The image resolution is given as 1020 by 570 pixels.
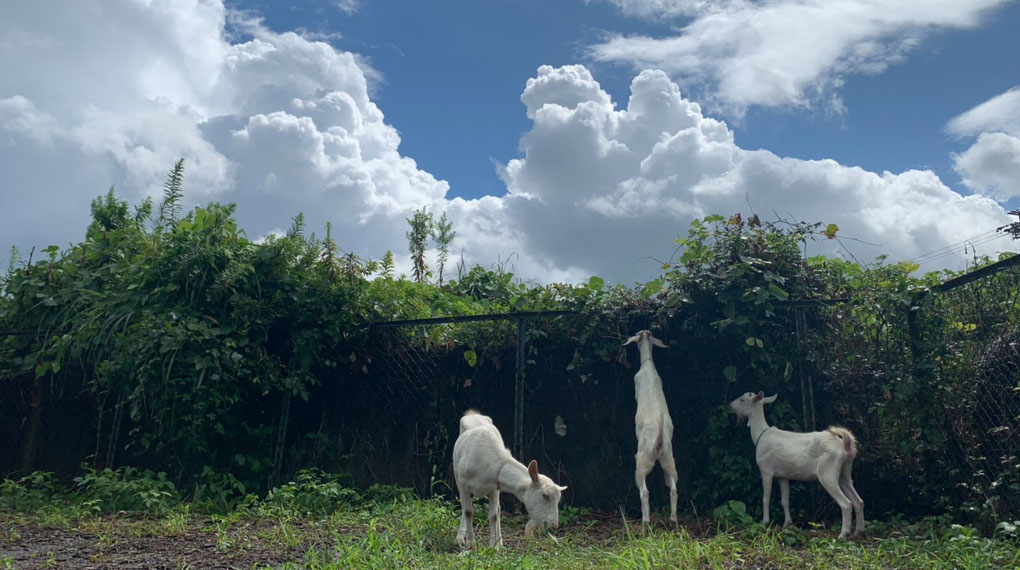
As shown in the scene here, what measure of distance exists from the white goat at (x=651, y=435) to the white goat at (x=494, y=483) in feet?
2.83

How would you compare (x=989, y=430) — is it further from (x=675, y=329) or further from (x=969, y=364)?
(x=675, y=329)

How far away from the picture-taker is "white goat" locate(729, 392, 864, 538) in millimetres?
5332

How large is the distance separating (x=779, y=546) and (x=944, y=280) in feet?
8.71

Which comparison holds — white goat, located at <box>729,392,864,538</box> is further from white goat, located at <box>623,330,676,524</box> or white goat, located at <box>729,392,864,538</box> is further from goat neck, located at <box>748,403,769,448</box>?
white goat, located at <box>623,330,676,524</box>

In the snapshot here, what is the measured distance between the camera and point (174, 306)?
26.4ft

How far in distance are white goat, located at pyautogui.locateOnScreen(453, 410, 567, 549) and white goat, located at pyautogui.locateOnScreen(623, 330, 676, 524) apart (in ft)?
2.83

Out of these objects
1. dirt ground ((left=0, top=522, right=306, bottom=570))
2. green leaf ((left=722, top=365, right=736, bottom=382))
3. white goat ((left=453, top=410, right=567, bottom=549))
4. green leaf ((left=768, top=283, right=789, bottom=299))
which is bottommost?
dirt ground ((left=0, top=522, right=306, bottom=570))

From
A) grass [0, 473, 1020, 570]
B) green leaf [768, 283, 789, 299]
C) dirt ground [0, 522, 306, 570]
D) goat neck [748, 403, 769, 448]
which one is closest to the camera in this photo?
grass [0, 473, 1020, 570]

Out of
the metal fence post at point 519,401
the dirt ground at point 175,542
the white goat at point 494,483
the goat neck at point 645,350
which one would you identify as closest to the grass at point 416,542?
the dirt ground at point 175,542

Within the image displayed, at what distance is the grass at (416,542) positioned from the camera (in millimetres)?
4355

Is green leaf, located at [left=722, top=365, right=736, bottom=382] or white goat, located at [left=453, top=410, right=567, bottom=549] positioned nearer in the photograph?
white goat, located at [left=453, top=410, right=567, bottom=549]

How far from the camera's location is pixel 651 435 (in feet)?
19.1

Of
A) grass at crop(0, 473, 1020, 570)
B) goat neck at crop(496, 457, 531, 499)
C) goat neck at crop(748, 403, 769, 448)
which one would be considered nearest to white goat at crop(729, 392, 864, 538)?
goat neck at crop(748, 403, 769, 448)

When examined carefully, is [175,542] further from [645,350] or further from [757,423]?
[757,423]
